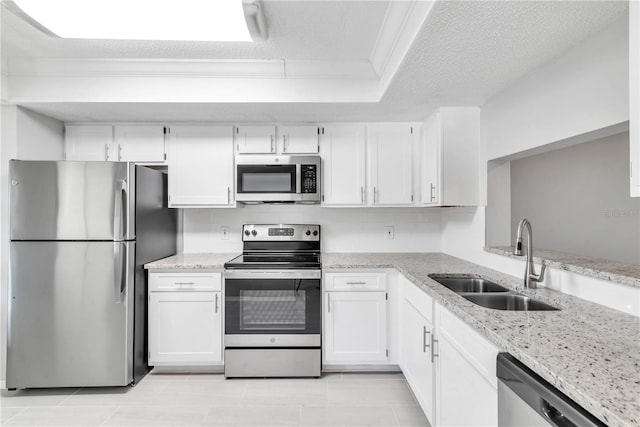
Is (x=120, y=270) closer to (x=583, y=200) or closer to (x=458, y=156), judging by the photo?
(x=458, y=156)

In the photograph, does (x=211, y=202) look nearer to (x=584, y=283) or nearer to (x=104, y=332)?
(x=104, y=332)

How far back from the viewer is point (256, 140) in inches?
109

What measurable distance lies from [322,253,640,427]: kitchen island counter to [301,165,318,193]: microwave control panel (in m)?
1.30

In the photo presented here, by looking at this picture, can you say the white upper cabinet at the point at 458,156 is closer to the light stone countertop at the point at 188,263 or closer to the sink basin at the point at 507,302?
the sink basin at the point at 507,302

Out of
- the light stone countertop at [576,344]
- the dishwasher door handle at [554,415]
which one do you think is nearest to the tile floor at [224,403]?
the light stone countertop at [576,344]

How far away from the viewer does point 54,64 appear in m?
2.26

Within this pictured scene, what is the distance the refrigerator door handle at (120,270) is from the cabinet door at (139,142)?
0.85 m

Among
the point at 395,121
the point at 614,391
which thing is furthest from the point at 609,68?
the point at 395,121

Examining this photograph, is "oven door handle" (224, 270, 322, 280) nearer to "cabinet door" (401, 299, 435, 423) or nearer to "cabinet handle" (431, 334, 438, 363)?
"cabinet door" (401, 299, 435, 423)

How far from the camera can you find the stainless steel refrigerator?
223 cm

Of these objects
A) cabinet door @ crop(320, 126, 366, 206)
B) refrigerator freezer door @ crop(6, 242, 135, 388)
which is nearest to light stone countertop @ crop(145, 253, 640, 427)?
cabinet door @ crop(320, 126, 366, 206)

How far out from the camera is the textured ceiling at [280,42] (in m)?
1.70

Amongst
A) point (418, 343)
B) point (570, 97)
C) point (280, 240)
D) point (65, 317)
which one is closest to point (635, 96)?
point (570, 97)

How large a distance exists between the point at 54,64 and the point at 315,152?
1934 mm
